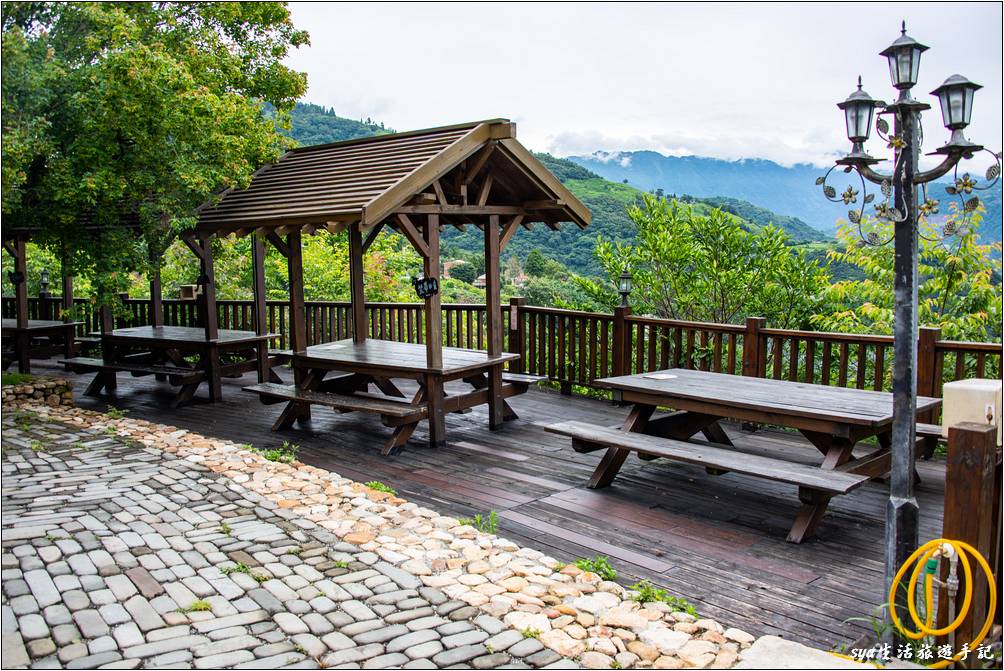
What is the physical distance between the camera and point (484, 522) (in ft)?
16.8

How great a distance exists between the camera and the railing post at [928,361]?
21.2 ft

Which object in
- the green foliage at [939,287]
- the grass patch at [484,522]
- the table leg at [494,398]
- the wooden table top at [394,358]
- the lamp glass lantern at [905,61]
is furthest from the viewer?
the green foliage at [939,287]

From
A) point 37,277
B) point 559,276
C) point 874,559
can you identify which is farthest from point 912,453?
point 37,277

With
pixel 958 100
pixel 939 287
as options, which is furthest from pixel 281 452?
pixel 939 287

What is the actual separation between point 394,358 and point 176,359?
402cm

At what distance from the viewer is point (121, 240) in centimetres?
869

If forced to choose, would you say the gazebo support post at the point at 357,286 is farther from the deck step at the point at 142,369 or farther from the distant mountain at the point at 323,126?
the distant mountain at the point at 323,126

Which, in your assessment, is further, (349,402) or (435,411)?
(349,402)

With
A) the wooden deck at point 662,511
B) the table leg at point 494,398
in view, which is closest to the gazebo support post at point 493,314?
the table leg at point 494,398

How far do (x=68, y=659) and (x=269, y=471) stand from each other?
2989 millimetres

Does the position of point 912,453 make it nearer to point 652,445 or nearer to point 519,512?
point 652,445

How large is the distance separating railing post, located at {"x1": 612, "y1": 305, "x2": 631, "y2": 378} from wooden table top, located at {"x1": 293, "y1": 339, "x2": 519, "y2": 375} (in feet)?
4.62

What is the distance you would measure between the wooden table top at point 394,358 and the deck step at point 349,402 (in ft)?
1.05

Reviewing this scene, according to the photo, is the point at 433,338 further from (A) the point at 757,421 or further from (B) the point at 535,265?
(B) the point at 535,265
